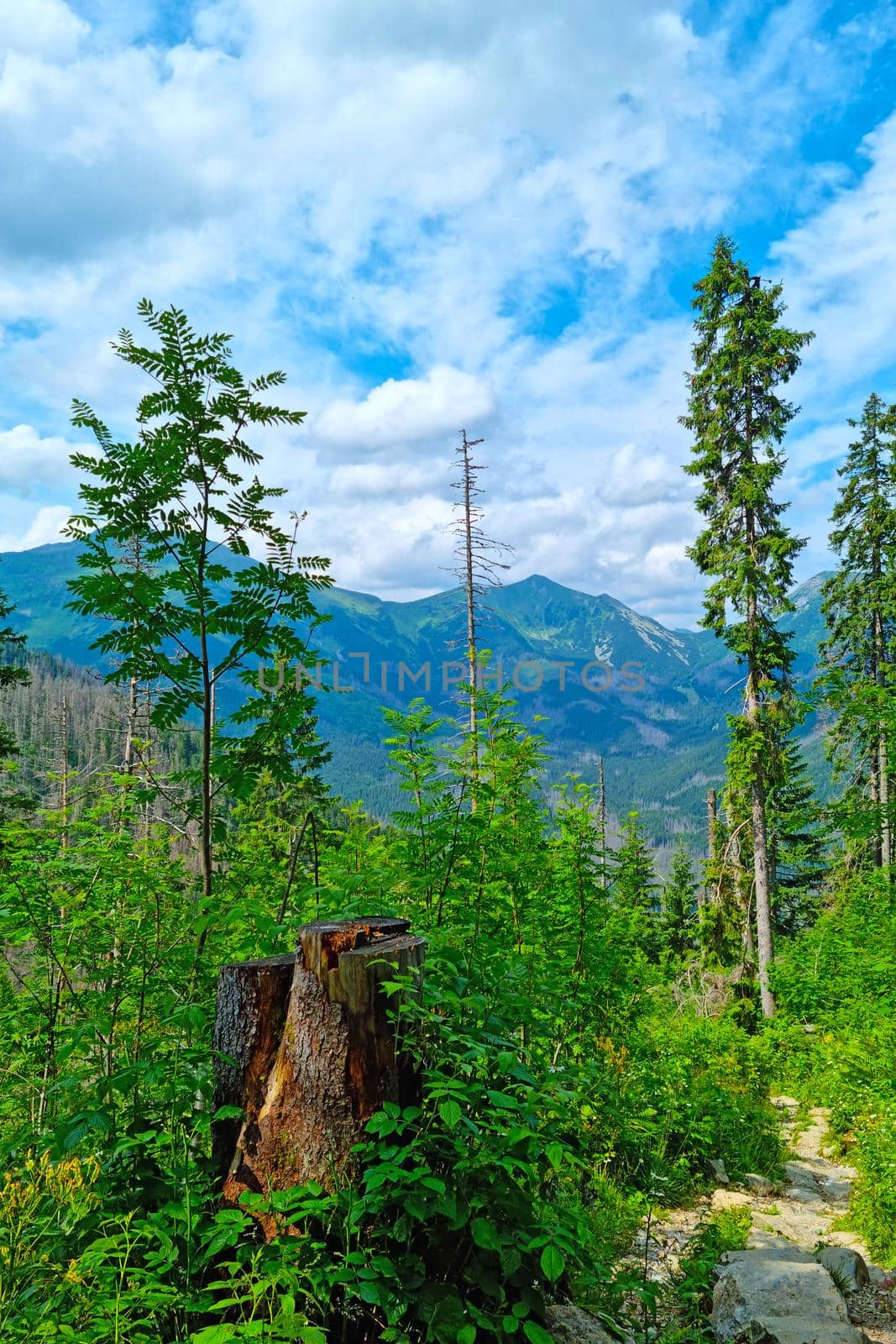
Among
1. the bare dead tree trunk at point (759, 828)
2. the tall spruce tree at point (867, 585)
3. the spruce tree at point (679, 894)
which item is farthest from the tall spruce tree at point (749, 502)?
the spruce tree at point (679, 894)

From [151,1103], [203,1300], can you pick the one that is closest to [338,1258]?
[203,1300]

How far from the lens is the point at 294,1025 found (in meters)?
3.00

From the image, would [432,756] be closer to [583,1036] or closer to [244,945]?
[244,945]

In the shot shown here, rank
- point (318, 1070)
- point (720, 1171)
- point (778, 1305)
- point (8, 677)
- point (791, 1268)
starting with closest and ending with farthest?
point (318, 1070) < point (778, 1305) < point (791, 1268) < point (720, 1171) < point (8, 677)

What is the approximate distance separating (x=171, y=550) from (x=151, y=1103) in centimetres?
258

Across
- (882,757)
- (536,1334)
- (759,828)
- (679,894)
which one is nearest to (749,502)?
(759,828)

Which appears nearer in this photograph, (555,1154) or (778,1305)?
(555,1154)

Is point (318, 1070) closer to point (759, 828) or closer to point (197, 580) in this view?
point (197, 580)

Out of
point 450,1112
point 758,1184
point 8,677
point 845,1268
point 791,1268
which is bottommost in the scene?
point 758,1184

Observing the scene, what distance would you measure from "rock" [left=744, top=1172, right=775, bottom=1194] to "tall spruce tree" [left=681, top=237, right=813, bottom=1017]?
9.57m

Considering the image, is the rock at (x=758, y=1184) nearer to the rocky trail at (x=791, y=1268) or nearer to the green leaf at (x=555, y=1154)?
the rocky trail at (x=791, y=1268)

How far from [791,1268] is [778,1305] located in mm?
362

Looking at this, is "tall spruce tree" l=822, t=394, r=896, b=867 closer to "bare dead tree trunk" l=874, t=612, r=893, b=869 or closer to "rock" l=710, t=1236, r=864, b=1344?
"bare dead tree trunk" l=874, t=612, r=893, b=869

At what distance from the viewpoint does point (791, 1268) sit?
425 cm
